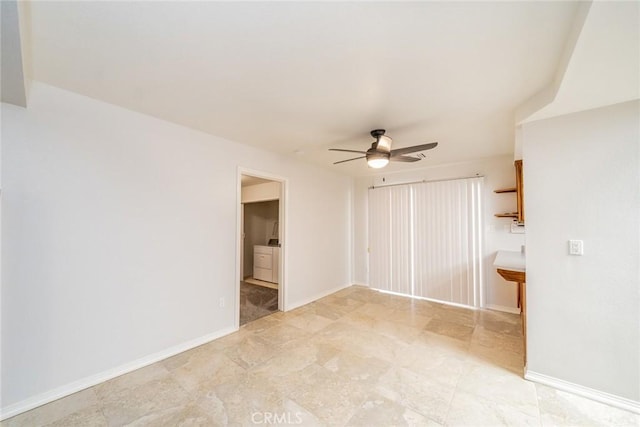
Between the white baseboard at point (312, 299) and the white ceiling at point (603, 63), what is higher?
the white ceiling at point (603, 63)

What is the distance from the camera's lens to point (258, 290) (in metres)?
5.30

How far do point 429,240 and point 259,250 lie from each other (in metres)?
3.92

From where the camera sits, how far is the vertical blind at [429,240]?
419 cm

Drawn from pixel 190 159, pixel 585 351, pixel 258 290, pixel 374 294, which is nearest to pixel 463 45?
pixel 585 351

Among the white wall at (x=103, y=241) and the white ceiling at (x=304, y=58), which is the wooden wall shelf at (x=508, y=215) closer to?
the white ceiling at (x=304, y=58)

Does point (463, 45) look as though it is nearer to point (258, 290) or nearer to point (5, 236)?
point (5, 236)

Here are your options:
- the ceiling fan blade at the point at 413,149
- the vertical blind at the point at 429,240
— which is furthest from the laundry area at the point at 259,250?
the vertical blind at the point at 429,240

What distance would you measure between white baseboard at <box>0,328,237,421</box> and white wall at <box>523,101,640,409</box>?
3410 millimetres

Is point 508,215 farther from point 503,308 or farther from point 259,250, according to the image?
point 259,250

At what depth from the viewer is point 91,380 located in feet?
7.02

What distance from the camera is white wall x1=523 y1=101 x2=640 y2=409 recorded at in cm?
189

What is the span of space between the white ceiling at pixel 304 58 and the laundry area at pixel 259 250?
2.03 m

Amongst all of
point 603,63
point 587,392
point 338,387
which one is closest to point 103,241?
point 338,387

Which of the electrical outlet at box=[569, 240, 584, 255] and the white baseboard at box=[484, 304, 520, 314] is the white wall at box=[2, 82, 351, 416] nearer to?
the electrical outlet at box=[569, 240, 584, 255]
